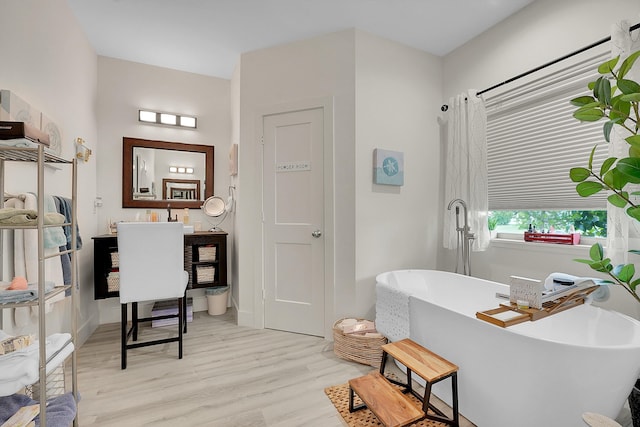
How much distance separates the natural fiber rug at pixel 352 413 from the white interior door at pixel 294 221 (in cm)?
86

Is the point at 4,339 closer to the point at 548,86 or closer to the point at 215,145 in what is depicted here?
the point at 215,145

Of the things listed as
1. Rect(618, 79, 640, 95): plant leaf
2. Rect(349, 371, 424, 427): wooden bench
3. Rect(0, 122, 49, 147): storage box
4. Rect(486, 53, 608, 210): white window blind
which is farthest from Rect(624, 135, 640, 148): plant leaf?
Rect(0, 122, 49, 147): storage box

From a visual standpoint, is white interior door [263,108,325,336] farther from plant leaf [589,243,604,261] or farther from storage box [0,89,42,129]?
plant leaf [589,243,604,261]

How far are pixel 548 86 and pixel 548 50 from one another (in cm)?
30

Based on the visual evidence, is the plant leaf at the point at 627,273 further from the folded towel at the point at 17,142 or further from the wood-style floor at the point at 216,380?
the folded towel at the point at 17,142

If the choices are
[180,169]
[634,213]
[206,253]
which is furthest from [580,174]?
[180,169]

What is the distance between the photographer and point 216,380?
6.64 feet

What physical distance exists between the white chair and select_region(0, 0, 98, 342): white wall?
56 cm

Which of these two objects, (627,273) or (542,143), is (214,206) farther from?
(627,273)

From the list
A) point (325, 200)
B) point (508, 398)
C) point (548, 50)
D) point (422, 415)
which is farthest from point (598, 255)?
point (325, 200)

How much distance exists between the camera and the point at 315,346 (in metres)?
2.54

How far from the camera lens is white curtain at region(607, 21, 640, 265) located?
164 cm

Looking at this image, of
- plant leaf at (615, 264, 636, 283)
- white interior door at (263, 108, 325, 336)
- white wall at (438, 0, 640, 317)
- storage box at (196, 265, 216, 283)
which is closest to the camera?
plant leaf at (615, 264, 636, 283)

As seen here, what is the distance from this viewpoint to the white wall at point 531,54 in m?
1.89
